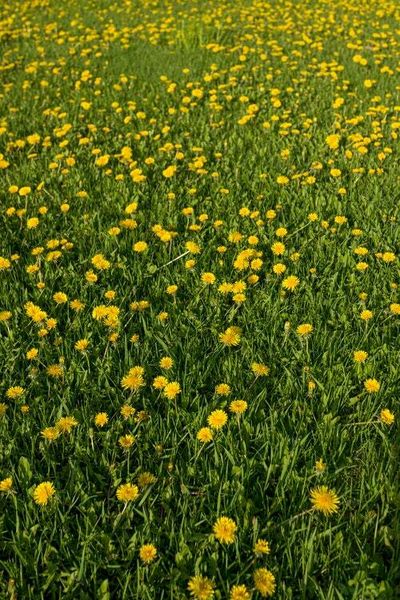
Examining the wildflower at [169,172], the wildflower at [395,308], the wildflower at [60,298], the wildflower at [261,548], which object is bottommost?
the wildflower at [261,548]

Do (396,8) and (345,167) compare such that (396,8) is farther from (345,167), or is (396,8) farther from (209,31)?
(345,167)

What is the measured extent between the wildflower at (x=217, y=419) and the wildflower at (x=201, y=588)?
569 millimetres

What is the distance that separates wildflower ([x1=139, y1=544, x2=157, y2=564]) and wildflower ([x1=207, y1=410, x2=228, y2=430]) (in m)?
0.51

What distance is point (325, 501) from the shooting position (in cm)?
168

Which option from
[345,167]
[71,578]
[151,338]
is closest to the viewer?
[71,578]

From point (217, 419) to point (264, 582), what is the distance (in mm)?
620

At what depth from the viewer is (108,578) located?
163 centimetres

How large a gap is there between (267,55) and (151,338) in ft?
17.7

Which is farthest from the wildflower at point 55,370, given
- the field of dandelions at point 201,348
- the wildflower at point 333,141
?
the wildflower at point 333,141

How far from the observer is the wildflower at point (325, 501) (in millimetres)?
1673

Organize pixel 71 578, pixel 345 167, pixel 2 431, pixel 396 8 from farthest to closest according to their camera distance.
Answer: pixel 396 8
pixel 345 167
pixel 2 431
pixel 71 578

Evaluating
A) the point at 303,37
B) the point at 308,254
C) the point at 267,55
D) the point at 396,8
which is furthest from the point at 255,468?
the point at 396,8

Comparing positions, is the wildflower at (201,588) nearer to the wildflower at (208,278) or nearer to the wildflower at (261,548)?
the wildflower at (261,548)

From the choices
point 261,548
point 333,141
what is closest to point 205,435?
point 261,548
